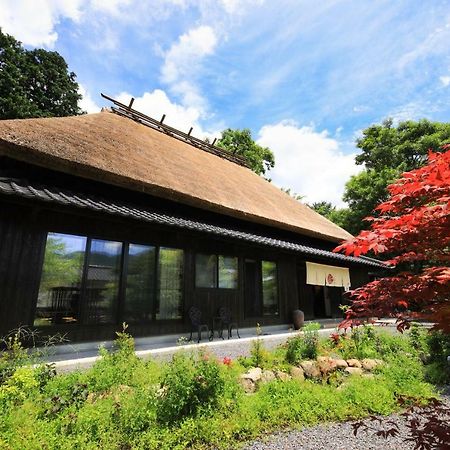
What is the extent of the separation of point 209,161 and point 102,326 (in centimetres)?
824

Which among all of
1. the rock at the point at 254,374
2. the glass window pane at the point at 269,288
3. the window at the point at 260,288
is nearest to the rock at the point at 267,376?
A: the rock at the point at 254,374

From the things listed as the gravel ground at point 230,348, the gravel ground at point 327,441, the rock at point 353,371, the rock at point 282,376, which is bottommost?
the gravel ground at point 327,441

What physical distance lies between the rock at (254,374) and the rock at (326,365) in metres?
1.11

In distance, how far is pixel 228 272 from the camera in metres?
8.20

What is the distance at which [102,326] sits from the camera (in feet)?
18.8

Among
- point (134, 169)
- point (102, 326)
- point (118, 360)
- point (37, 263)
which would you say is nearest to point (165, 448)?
point (118, 360)

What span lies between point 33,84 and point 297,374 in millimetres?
23783

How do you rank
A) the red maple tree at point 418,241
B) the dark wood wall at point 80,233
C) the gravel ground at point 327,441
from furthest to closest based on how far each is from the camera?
the dark wood wall at point 80,233 < the gravel ground at point 327,441 < the red maple tree at point 418,241

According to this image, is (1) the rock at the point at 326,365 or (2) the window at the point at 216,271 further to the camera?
(2) the window at the point at 216,271

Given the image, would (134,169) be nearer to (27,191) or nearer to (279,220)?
(27,191)

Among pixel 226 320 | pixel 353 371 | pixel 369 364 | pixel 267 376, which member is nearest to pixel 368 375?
pixel 353 371

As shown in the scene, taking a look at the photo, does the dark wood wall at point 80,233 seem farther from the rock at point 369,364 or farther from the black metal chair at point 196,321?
the rock at point 369,364

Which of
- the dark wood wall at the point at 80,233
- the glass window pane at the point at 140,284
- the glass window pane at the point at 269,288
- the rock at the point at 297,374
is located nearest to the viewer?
the rock at the point at 297,374

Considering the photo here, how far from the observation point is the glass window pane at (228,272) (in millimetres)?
8016
